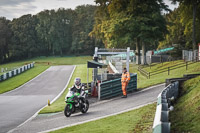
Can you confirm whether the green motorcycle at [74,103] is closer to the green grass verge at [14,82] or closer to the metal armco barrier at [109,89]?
the metal armco barrier at [109,89]

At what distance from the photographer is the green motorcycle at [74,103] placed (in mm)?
14266

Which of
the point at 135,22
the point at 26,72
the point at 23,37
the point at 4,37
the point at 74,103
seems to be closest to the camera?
the point at 74,103

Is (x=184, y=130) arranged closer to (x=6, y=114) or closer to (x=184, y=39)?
(x=6, y=114)

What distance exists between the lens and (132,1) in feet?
147

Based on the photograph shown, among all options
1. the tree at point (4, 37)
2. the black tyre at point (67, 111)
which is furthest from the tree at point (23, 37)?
the black tyre at point (67, 111)

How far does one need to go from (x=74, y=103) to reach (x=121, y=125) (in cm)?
427

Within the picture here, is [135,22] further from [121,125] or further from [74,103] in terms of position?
[121,125]

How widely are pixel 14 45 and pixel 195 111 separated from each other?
100102 mm

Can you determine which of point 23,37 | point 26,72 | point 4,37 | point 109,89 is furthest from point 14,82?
point 23,37

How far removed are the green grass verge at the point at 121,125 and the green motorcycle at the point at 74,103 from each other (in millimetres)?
2258

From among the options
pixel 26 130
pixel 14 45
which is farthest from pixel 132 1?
pixel 14 45

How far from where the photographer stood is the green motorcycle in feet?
46.8

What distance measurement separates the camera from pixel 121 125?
1088 centimetres

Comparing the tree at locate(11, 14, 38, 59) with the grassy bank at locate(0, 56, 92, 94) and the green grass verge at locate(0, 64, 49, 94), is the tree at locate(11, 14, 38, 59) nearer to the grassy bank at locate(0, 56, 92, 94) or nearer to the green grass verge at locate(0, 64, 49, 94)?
the grassy bank at locate(0, 56, 92, 94)
